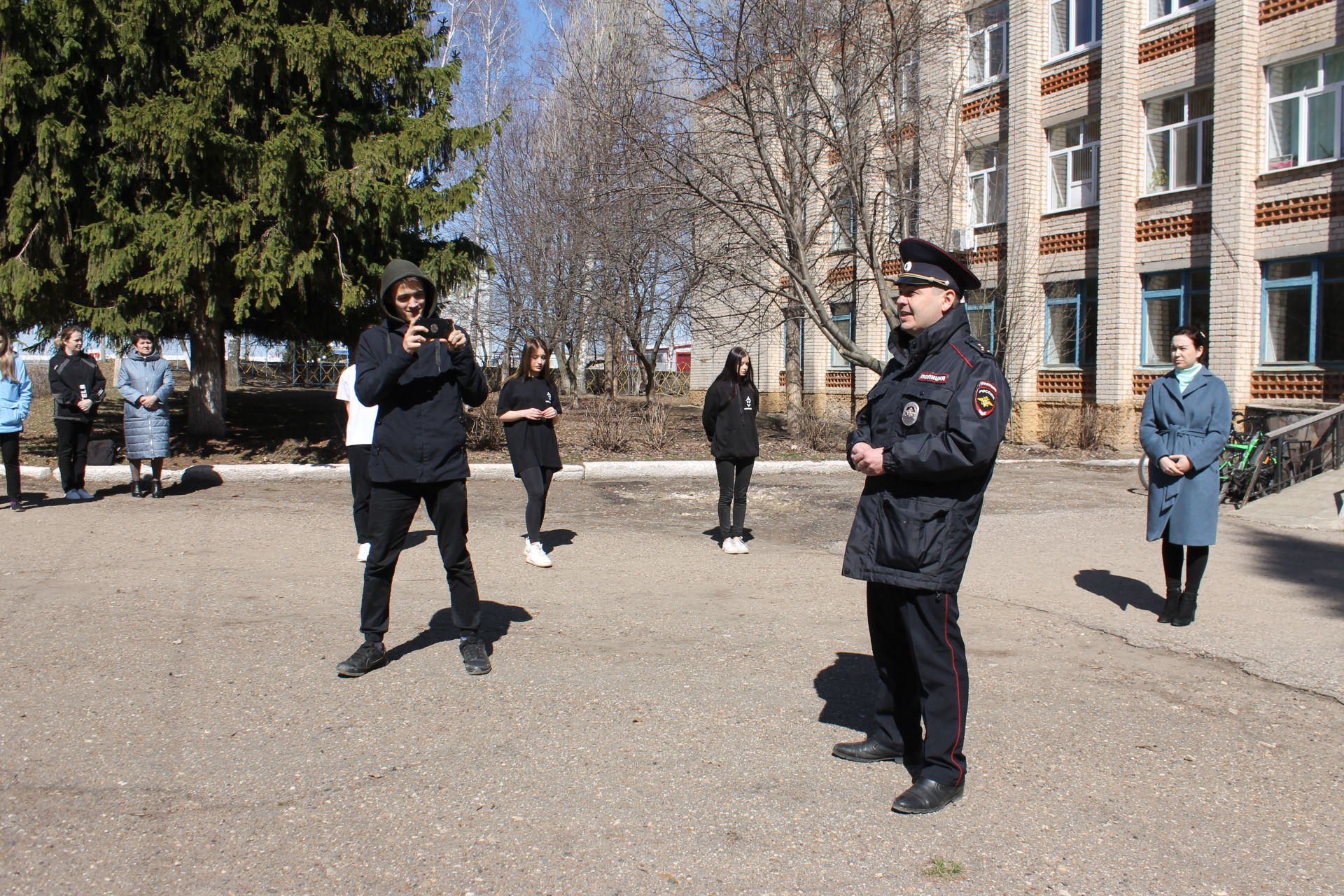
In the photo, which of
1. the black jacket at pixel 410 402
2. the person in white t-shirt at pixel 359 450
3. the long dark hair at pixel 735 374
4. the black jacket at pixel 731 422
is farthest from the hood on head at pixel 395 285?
the long dark hair at pixel 735 374

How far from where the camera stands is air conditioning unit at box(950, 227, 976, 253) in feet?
76.9

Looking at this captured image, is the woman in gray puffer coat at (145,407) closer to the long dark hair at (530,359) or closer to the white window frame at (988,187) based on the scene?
the long dark hair at (530,359)

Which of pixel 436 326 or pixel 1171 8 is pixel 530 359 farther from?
pixel 1171 8

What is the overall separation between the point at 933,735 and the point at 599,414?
533 inches

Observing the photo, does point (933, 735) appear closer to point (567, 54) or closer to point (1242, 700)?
point (1242, 700)

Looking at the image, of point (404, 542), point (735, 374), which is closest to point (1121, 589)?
point (735, 374)

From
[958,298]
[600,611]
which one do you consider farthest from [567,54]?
[958,298]

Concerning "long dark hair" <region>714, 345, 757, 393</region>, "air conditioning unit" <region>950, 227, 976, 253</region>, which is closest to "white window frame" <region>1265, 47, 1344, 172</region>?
"air conditioning unit" <region>950, 227, 976, 253</region>

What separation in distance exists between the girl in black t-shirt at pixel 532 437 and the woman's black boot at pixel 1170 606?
445 cm

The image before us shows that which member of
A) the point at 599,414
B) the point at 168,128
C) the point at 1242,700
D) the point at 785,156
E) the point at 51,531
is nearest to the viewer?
the point at 1242,700

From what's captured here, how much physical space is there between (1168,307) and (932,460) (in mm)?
20440

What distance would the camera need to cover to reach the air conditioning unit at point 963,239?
2344 cm

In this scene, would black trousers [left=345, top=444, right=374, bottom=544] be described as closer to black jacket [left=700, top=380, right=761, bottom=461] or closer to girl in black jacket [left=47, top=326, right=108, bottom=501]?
black jacket [left=700, top=380, right=761, bottom=461]

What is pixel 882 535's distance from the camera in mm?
3699
